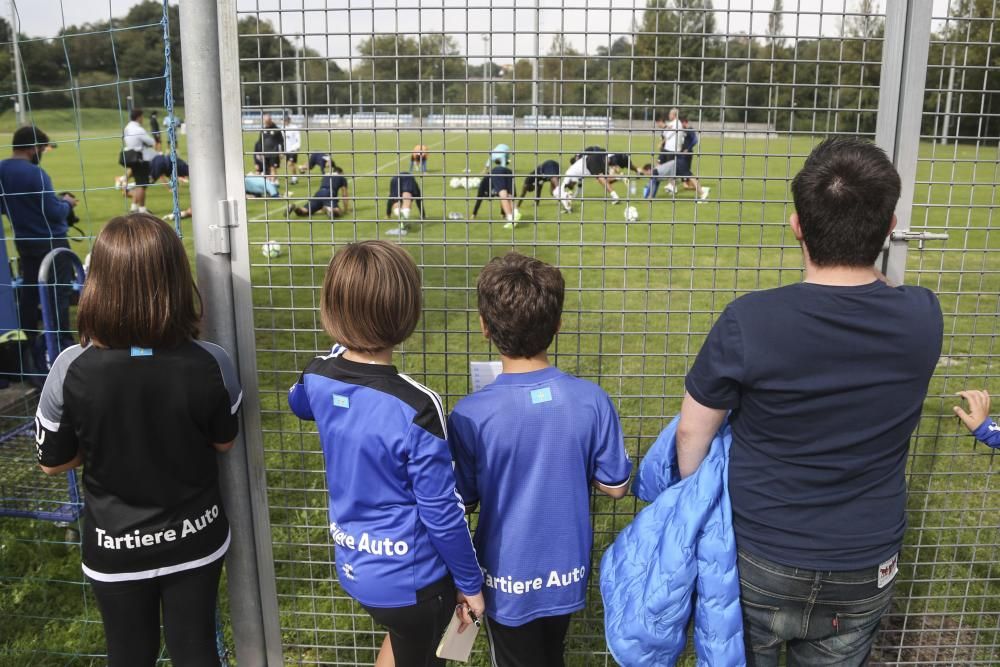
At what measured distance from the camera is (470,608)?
231 cm

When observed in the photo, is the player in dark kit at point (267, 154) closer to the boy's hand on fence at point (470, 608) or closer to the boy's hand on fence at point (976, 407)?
the boy's hand on fence at point (470, 608)

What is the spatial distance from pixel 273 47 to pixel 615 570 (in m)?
2.06

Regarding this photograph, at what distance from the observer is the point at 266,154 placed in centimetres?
264

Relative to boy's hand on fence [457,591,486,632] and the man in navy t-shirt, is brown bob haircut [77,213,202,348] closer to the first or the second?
boy's hand on fence [457,591,486,632]

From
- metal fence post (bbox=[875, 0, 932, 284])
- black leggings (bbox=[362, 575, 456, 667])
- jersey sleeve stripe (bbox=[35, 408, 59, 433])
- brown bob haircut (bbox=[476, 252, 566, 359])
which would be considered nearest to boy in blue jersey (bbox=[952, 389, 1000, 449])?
metal fence post (bbox=[875, 0, 932, 284])

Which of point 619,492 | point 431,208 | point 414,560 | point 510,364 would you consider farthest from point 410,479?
point 431,208

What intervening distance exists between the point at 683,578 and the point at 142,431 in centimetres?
162

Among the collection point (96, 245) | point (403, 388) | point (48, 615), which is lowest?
point (48, 615)

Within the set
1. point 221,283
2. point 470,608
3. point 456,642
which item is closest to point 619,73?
point 221,283

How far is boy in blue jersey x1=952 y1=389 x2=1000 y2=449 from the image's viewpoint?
252cm

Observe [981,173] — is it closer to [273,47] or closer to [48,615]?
[273,47]

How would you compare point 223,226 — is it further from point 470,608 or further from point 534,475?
point 470,608

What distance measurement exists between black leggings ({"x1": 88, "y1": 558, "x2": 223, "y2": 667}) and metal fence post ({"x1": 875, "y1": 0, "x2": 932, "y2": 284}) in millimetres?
2541

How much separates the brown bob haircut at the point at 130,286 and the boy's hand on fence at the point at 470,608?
1200 millimetres
